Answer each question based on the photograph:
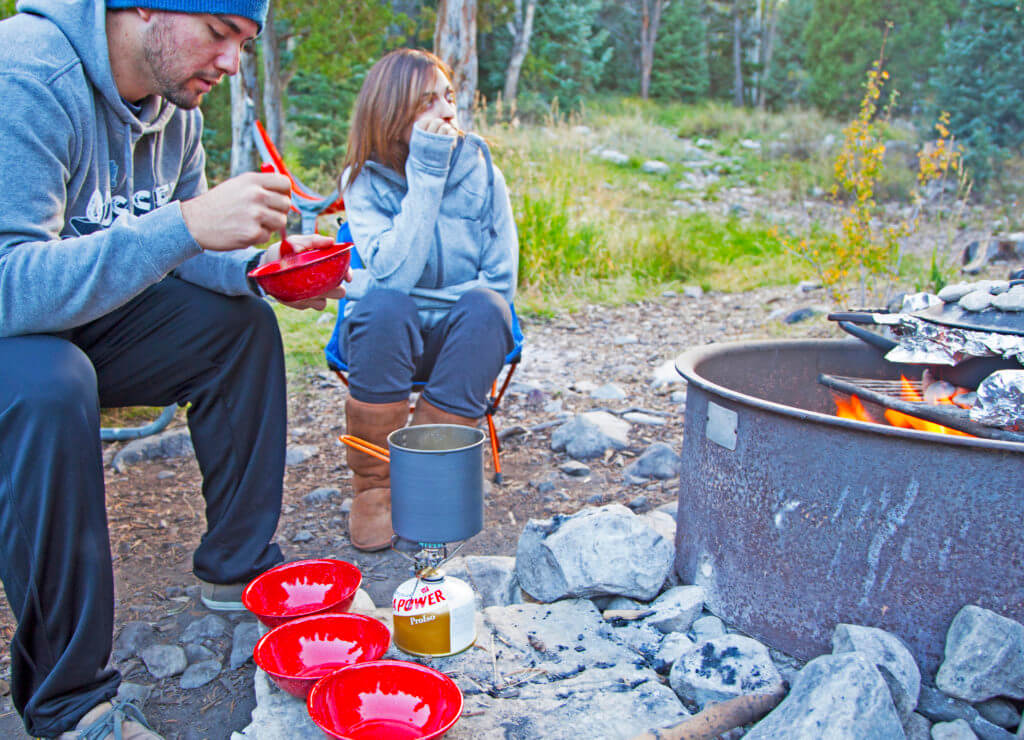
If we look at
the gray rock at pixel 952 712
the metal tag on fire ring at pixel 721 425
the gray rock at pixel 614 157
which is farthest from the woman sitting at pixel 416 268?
the gray rock at pixel 614 157

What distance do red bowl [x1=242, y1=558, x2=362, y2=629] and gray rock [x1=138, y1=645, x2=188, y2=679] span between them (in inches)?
9.0

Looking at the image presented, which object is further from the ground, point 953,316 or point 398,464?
point 953,316

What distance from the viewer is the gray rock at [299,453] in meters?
3.18

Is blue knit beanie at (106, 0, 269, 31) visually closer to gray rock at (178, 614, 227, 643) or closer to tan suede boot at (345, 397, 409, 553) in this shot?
tan suede boot at (345, 397, 409, 553)

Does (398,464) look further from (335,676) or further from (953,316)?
(953,316)

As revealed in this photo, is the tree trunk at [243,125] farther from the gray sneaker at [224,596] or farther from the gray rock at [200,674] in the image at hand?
the gray rock at [200,674]

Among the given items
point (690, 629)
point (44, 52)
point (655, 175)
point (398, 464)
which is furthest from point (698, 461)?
point (655, 175)

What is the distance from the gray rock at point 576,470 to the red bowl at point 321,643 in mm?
1400

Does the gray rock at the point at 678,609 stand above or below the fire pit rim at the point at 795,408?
below

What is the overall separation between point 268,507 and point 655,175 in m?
10.9

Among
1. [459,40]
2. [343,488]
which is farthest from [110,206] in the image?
[459,40]

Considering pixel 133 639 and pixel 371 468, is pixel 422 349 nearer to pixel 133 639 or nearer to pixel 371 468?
pixel 371 468

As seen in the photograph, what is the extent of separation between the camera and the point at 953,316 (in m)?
1.89

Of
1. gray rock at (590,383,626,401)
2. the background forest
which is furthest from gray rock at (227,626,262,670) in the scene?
the background forest
